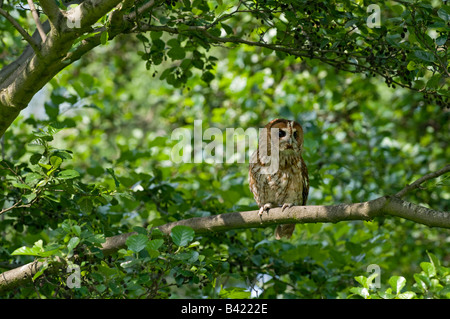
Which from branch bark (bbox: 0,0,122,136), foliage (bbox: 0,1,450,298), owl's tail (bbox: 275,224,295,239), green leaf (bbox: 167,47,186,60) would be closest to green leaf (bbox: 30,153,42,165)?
foliage (bbox: 0,1,450,298)

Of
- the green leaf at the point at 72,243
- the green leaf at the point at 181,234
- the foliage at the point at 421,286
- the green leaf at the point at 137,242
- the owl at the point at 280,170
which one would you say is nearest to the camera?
the green leaf at the point at 72,243

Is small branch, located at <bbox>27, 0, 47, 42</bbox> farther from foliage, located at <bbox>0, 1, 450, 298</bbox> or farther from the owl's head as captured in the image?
the owl's head

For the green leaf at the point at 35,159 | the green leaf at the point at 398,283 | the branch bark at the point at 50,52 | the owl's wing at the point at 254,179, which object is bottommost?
the green leaf at the point at 398,283

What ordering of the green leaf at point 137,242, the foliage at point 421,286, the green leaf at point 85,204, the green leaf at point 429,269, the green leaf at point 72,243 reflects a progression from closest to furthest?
the green leaf at point 72,243, the green leaf at point 137,242, the green leaf at point 85,204, the foliage at point 421,286, the green leaf at point 429,269

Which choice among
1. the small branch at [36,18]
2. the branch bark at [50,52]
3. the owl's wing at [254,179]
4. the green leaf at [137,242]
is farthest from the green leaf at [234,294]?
the small branch at [36,18]

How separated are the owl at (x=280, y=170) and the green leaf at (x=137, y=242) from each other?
5.67 feet

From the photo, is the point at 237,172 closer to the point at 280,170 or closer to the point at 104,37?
the point at 280,170

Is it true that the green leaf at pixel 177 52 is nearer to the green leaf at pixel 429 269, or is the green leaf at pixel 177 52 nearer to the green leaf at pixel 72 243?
the green leaf at pixel 72 243

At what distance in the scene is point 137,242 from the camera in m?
2.59

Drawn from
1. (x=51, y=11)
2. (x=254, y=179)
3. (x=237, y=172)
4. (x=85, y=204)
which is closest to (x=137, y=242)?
(x=85, y=204)

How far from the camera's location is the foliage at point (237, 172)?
273cm

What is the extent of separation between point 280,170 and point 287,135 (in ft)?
0.90

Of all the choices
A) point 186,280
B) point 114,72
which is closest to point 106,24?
point 186,280
